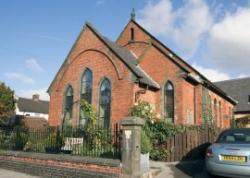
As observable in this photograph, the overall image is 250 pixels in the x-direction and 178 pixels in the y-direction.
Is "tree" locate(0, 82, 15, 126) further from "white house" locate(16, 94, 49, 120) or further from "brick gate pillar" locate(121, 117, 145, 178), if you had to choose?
"brick gate pillar" locate(121, 117, 145, 178)

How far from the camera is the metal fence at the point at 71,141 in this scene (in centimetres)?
1107

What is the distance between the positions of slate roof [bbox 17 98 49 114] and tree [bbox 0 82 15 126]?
2461 centimetres

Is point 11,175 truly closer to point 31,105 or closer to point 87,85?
point 87,85

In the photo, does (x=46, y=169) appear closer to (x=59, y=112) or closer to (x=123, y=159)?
(x=123, y=159)

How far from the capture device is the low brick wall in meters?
10.2

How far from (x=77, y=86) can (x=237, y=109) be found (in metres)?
24.6

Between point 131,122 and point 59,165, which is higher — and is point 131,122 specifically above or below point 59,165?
above

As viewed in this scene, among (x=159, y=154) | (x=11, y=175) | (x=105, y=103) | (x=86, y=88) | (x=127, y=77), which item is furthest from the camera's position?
(x=86, y=88)

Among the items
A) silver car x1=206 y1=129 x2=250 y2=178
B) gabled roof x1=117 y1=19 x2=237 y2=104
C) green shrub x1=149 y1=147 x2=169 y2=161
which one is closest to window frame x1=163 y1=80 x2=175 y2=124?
gabled roof x1=117 y1=19 x2=237 y2=104

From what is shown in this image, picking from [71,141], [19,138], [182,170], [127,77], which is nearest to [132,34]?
[127,77]

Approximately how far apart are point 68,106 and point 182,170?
1289 cm

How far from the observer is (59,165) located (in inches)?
461

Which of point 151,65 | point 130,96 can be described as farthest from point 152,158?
point 151,65

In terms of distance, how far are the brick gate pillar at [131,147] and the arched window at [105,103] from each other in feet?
32.0
